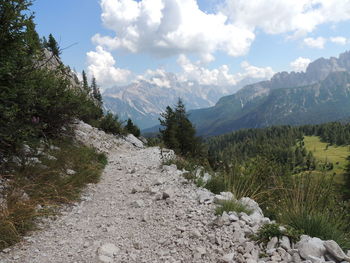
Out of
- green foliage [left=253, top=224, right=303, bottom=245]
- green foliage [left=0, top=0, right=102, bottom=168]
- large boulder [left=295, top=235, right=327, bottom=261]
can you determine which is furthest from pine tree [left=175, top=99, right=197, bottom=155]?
large boulder [left=295, top=235, right=327, bottom=261]

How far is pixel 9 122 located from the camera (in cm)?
780

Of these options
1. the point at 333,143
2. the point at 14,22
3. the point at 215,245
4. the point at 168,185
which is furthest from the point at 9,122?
the point at 333,143

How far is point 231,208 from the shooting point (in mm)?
5484

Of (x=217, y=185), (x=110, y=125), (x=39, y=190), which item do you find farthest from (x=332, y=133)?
(x=39, y=190)

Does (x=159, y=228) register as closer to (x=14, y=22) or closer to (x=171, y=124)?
(x=14, y=22)

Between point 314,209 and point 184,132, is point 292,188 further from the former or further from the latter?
point 184,132

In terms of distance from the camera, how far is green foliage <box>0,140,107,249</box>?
5.12m

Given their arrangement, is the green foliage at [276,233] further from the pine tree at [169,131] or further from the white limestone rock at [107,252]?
the pine tree at [169,131]

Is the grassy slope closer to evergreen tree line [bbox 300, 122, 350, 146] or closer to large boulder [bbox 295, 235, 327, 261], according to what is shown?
large boulder [bbox 295, 235, 327, 261]

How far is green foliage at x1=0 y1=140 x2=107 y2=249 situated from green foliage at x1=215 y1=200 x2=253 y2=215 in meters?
4.04

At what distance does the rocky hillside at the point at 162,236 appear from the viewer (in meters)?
4.13

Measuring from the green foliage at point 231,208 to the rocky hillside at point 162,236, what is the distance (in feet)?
0.53

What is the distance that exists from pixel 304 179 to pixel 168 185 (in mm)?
3924

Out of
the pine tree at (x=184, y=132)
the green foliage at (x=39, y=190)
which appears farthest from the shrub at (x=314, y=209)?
the pine tree at (x=184, y=132)
